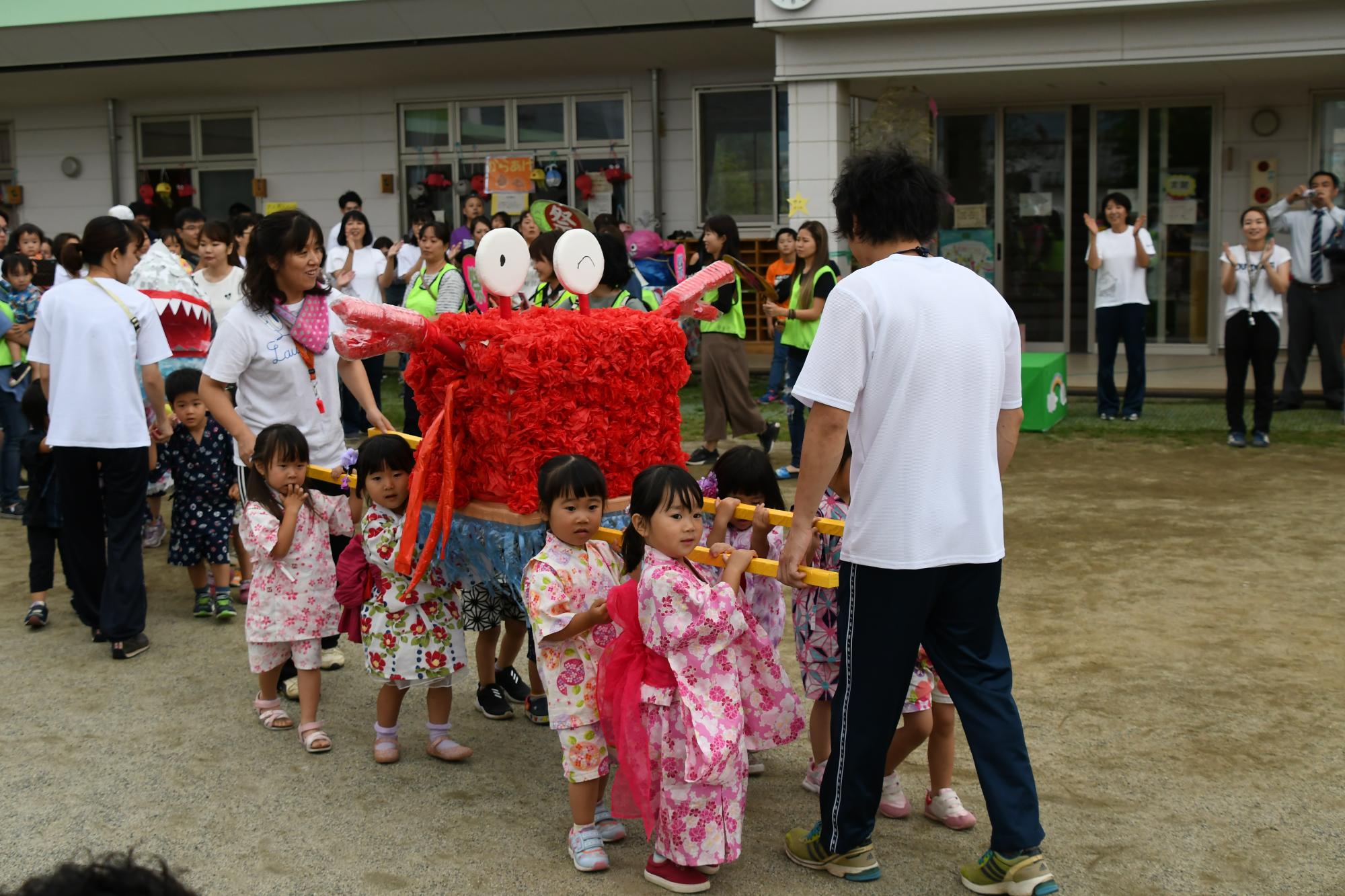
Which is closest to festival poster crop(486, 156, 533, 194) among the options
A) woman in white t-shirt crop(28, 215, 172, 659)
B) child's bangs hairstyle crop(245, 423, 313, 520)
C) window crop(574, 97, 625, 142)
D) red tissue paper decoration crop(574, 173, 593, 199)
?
red tissue paper decoration crop(574, 173, 593, 199)

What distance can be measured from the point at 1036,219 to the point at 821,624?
10.6 metres

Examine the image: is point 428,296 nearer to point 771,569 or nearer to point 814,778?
point 814,778

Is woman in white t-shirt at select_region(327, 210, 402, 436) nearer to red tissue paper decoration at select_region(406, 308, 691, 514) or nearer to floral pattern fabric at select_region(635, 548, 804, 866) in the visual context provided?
red tissue paper decoration at select_region(406, 308, 691, 514)

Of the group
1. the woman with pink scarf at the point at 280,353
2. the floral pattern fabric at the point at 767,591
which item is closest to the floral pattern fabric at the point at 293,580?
the woman with pink scarf at the point at 280,353

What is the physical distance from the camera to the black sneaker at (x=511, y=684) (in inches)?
184

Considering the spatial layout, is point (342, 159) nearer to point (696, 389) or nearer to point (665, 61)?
point (665, 61)

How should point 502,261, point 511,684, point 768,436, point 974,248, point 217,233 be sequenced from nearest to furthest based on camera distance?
point 502,261 < point 511,684 < point 217,233 < point 768,436 < point 974,248

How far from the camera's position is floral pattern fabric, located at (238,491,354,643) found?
4.39 metres

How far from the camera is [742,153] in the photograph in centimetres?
1387

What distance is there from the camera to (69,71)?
1462 centimetres

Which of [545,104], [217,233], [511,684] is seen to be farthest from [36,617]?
[545,104]

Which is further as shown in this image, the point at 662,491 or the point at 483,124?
the point at 483,124

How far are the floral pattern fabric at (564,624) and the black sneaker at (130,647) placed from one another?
7.93 feet

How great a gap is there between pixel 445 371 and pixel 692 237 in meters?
9.90
